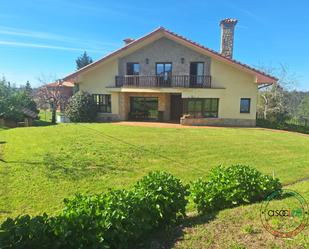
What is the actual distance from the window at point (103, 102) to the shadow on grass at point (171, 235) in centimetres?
1976

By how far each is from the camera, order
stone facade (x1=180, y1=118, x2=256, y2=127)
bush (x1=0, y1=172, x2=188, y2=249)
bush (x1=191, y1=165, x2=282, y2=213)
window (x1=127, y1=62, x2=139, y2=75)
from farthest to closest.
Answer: window (x1=127, y1=62, x2=139, y2=75), stone facade (x1=180, y1=118, x2=256, y2=127), bush (x1=191, y1=165, x2=282, y2=213), bush (x1=0, y1=172, x2=188, y2=249)

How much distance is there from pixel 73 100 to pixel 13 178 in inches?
576

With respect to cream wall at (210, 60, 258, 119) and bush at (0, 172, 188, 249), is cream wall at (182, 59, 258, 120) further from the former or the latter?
bush at (0, 172, 188, 249)

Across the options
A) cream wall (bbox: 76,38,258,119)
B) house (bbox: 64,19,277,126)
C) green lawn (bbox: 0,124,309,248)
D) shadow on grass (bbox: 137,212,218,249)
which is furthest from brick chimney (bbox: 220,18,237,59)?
shadow on grass (bbox: 137,212,218,249)

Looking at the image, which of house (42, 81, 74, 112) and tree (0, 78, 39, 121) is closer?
tree (0, 78, 39, 121)

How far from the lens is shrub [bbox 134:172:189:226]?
417 centimetres

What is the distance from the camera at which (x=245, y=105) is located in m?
21.0

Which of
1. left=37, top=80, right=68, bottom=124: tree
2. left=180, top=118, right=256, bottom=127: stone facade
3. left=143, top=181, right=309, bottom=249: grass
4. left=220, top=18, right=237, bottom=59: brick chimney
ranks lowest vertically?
left=143, top=181, right=309, bottom=249: grass

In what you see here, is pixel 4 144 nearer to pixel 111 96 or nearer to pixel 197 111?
pixel 111 96

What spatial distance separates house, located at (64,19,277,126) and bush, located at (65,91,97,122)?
1299mm

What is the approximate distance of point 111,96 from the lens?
76.3 feet

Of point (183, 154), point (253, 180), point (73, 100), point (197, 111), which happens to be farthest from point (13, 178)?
point (197, 111)

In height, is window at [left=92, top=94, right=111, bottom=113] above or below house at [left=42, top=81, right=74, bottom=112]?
below

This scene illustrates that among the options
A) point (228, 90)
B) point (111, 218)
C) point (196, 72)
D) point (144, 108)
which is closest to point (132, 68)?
point (144, 108)
